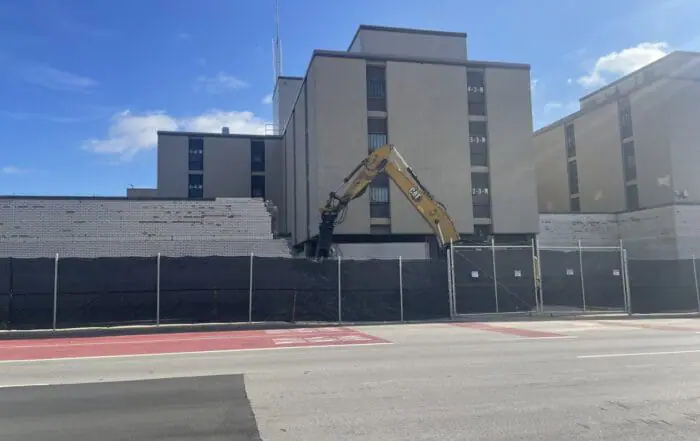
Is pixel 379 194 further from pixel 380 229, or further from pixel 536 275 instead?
pixel 536 275

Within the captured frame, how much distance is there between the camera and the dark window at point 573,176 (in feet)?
171

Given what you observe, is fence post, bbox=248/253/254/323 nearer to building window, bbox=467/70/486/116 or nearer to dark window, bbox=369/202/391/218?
dark window, bbox=369/202/391/218

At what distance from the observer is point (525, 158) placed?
40.9 meters

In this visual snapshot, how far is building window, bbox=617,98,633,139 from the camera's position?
46.0 meters

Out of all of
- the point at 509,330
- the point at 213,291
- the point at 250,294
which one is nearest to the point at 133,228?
the point at 213,291

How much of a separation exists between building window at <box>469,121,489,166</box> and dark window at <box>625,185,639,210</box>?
1357 centimetres

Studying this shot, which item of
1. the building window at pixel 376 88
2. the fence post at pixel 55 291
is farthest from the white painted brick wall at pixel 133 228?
the fence post at pixel 55 291

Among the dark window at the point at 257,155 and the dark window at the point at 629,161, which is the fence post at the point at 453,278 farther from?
the dark window at the point at 257,155

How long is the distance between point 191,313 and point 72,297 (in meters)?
3.48

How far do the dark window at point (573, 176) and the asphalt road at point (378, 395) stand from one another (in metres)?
42.2

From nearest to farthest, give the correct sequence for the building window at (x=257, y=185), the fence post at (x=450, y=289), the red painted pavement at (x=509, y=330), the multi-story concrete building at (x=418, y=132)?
1. the red painted pavement at (x=509, y=330)
2. the fence post at (x=450, y=289)
3. the multi-story concrete building at (x=418, y=132)
4. the building window at (x=257, y=185)

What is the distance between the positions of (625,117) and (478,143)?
14.5 metres

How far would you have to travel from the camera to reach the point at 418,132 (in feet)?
128

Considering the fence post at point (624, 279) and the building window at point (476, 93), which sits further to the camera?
the building window at point (476, 93)
